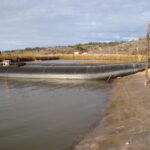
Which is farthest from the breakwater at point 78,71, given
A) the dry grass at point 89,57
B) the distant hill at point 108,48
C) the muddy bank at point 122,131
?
the distant hill at point 108,48

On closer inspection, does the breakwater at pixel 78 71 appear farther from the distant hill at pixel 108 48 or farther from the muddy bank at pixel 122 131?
the distant hill at pixel 108 48

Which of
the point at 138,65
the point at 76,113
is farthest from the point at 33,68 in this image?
the point at 76,113

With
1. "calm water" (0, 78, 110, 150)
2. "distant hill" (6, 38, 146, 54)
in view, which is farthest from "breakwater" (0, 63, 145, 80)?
"distant hill" (6, 38, 146, 54)

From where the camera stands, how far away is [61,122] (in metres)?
7.07

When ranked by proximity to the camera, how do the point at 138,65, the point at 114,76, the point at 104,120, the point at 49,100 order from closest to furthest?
the point at 104,120
the point at 49,100
the point at 114,76
the point at 138,65

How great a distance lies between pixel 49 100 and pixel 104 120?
429cm

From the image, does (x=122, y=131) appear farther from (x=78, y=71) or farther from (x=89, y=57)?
(x=89, y=57)

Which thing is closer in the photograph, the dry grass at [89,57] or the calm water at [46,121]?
the calm water at [46,121]

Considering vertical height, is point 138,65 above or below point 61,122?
above

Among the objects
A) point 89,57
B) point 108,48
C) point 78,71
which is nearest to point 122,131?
point 78,71

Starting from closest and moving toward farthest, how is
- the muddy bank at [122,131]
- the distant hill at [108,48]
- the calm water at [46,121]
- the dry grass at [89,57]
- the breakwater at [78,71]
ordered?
the muddy bank at [122,131] → the calm water at [46,121] → the breakwater at [78,71] → the dry grass at [89,57] → the distant hill at [108,48]

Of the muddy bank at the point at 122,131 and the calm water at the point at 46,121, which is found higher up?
the muddy bank at the point at 122,131

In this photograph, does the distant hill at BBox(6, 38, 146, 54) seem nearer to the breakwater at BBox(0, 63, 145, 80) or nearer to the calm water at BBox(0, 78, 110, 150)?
the breakwater at BBox(0, 63, 145, 80)

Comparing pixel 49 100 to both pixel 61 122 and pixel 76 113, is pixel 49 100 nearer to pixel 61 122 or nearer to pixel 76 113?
pixel 76 113
